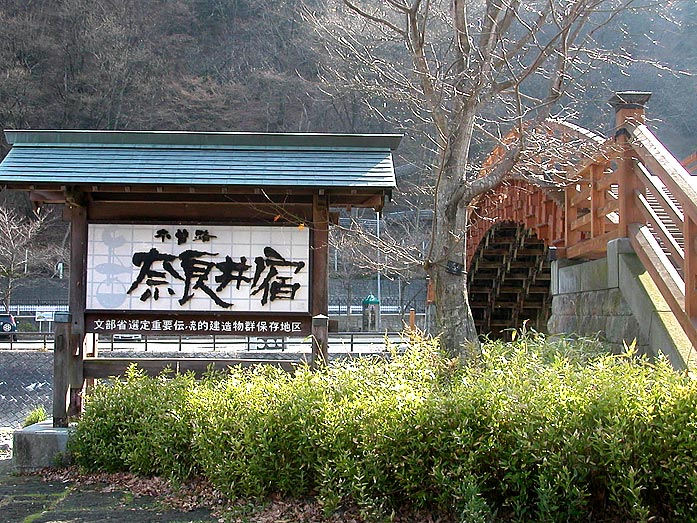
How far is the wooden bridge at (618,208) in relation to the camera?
7.67 m

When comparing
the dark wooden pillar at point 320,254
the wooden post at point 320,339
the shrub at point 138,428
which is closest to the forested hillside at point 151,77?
the dark wooden pillar at point 320,254

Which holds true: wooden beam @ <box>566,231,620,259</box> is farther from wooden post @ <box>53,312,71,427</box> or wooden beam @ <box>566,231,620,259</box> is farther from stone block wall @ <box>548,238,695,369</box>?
wooden post @ <box>53,312,71,427</box>

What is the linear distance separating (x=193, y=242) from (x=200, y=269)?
0.37 metres

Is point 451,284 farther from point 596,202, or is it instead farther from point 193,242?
point 193,242

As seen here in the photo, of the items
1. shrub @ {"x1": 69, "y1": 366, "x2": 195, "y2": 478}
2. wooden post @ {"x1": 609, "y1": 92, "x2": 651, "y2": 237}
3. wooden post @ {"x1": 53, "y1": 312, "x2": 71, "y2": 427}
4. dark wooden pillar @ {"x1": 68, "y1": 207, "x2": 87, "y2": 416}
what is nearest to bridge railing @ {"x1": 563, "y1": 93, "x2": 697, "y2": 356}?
wooden post @ {"x1": 609, "y1": 92, "x2": 651, "y2": 237}

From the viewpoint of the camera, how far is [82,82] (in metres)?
45.5

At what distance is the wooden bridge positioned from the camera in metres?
7.67

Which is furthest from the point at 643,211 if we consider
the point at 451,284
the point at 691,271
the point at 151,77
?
the point at 151,77

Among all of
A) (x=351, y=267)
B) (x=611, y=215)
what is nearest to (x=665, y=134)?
(x=351, y=267)

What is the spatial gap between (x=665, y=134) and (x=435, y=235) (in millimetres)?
49240

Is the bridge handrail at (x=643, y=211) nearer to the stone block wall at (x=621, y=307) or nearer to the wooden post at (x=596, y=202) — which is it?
the wooden post at (x=596, y=202)

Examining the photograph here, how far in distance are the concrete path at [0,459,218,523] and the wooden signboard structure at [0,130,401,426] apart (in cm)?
163

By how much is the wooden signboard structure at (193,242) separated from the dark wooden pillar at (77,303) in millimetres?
13

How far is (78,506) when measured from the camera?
688 centimetres
